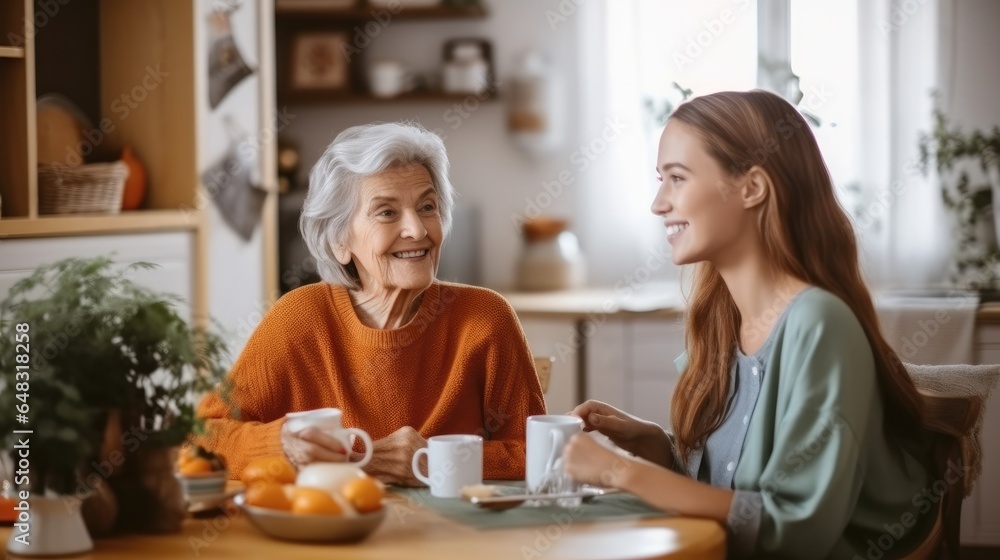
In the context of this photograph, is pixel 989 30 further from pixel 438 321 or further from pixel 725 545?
pixel 725 545

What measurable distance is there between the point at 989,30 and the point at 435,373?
3075 millimetres

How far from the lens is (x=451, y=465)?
171 cm

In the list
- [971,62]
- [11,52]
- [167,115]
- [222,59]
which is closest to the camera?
[11,52]

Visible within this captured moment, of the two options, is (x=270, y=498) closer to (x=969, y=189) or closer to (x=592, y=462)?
(x=592, y=462)

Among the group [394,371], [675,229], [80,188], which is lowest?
[394,371]

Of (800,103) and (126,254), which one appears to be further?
(800,103)

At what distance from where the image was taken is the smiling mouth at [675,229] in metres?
1.80

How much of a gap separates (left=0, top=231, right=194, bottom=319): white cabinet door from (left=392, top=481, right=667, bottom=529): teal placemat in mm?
1326

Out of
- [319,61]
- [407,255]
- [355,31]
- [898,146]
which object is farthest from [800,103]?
[407,255]

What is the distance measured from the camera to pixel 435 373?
2117 mm

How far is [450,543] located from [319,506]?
0.17 metres

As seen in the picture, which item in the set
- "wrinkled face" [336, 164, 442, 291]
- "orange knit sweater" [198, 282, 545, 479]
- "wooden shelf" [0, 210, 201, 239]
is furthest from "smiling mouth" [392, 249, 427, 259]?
"wooden shelf" [0, 210, 201, 239]

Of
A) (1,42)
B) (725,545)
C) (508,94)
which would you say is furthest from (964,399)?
(508,94)

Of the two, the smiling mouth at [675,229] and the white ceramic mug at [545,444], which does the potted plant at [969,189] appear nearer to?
the smiling mouth at [675,229]
